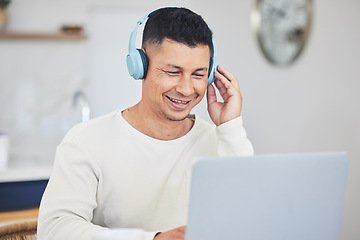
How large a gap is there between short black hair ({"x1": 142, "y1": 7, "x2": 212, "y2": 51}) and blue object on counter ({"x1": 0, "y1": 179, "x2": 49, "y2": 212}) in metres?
1.96

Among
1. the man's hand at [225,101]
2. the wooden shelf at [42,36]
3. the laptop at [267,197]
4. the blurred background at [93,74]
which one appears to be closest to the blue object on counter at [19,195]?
the blurred background at [93,74]

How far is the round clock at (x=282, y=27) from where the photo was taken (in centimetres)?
288

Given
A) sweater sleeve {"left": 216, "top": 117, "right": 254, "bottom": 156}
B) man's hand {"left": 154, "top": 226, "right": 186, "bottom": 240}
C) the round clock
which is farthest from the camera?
the round clock

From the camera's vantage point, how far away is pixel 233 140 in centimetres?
136

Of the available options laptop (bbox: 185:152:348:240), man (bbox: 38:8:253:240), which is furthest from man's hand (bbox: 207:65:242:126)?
laptop (bbox: 185:152:348:240)

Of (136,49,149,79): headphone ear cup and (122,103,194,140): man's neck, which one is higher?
(136,49,149,79): headphone ear cup

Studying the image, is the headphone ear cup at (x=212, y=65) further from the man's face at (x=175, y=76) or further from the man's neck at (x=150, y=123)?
the man's neck at (x=150, y=123)

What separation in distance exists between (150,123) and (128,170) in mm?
169

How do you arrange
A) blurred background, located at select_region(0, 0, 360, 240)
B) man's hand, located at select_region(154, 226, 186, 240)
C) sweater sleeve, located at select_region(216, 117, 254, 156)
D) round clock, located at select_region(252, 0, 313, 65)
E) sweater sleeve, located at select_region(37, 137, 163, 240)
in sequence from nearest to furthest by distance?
man's hand, located at select_region(154, 226, 186, 240), sweater sleeve, located at select_region(37, 137, 163, 240), sweater sleeve, located at select_region(216, 117, 254, 156), round clock, located at select_region(252, 0, 313, 65), blurred background, located at select_region(0, 0, 360, 240)

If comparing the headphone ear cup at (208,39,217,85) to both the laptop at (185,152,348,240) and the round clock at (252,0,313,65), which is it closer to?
the laptop at (185,152,348,240)

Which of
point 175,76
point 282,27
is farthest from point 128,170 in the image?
point 282,27

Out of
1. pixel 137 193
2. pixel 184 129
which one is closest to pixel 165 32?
pixel 184 129

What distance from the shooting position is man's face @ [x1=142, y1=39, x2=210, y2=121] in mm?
1267

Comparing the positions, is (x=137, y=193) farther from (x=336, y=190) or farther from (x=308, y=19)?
(x=308, y=19)
